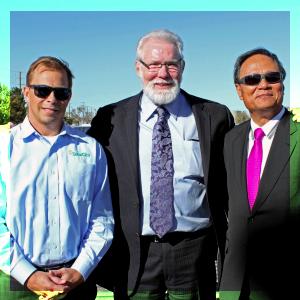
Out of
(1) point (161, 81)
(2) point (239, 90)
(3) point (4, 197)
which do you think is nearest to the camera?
(3) point (4, 197)

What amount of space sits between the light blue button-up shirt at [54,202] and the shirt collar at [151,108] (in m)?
0.42

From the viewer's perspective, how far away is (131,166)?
11.9 feet

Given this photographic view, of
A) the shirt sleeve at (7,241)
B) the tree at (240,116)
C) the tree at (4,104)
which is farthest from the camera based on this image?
the tree at (4,104)

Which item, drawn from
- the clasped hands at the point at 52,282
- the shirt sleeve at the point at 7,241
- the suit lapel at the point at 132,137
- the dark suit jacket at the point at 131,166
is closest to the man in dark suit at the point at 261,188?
the dark suit jacket at the point at 131,166

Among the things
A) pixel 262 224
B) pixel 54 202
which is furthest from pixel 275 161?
pixel 54 202

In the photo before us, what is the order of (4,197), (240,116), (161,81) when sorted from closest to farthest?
(4,197), (161,81), (240,116)

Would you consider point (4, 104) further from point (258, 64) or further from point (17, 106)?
point (258, 64)

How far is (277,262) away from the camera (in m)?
3.71

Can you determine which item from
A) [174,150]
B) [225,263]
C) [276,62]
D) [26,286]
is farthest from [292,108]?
[26,286]

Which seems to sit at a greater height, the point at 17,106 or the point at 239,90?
the point at 239,90

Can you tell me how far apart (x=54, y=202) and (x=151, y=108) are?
0.87 m

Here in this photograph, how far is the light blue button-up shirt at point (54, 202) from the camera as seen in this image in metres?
3.49

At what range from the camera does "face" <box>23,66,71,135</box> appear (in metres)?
3.57

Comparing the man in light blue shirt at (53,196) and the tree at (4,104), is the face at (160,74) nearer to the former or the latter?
the man in light blue shirt at (53,196)
